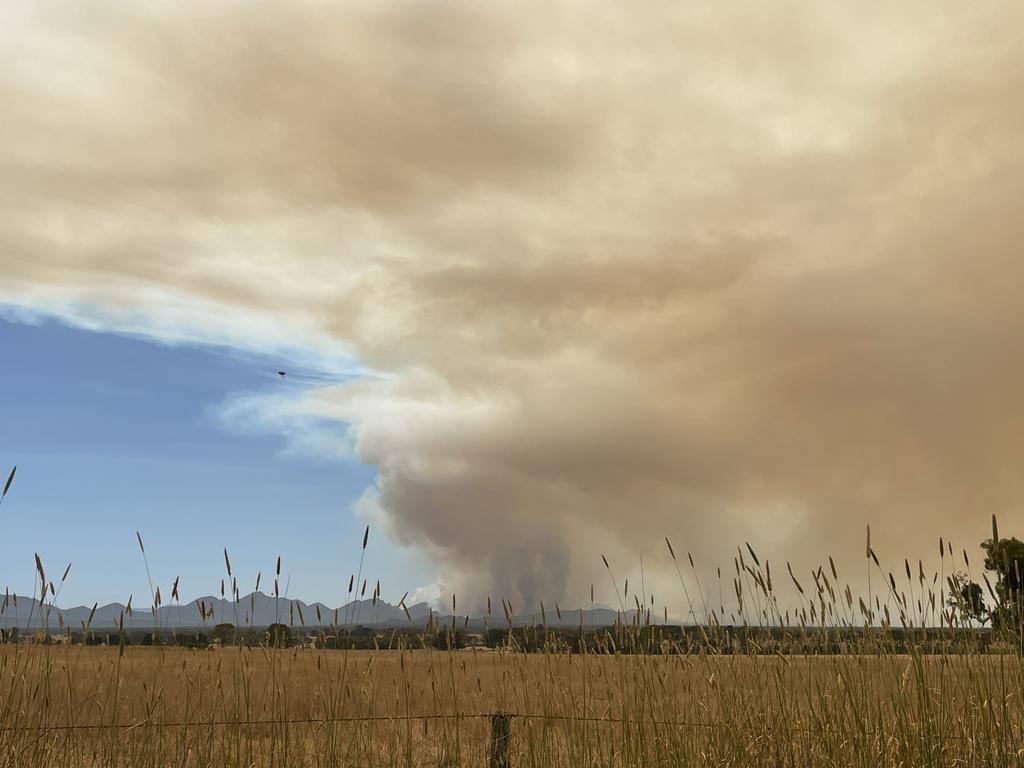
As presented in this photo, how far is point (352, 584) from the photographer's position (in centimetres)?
506

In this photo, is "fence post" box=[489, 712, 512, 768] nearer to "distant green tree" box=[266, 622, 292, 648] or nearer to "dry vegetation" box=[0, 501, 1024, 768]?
"dry vegetation" box=[0, 501, 1024, 768]

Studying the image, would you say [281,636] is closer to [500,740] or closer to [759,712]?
[500,740]

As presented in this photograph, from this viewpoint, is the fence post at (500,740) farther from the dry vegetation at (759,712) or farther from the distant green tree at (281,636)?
the distant green tree at (281,636)

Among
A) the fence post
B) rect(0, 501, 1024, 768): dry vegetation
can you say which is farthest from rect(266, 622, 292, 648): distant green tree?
the fence post

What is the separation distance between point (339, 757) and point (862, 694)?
3.25 m

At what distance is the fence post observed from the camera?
580cm

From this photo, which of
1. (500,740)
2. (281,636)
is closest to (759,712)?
(500,740)

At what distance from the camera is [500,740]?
19.3 feet

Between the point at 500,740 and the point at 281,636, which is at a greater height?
the point at 281,636

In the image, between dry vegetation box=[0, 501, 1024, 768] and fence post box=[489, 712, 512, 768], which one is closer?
dry vegetation box=[0, 501, 1024, 768]

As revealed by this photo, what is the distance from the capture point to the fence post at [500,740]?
5805 mm

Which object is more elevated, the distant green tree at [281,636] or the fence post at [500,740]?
the distant green tree at [281,636]

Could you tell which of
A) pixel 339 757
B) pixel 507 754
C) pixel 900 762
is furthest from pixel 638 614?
pixel 339 757

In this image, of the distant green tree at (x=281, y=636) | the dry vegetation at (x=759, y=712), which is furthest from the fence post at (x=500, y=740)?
the distant green tree at (x=281, y=636)
